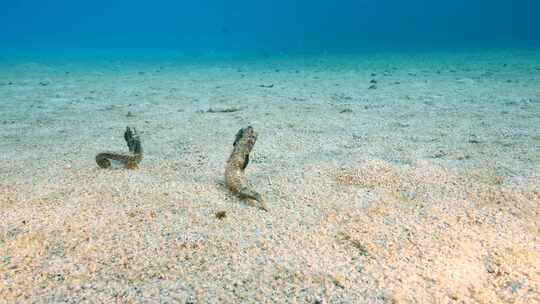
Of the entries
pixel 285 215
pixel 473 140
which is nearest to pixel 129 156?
pixel 285 215

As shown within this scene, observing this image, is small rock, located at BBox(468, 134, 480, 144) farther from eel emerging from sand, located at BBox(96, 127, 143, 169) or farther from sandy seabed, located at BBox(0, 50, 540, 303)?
eel emerging from sand, located at BBox(96, 127, 143, 169)

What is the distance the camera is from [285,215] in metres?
3.25

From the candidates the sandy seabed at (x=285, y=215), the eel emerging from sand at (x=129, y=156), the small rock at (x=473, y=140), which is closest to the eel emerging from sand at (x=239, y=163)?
the sandy seabed at (x=285, y=215)

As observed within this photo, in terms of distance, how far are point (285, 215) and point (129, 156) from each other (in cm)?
198

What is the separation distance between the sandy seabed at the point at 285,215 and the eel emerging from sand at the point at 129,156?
128 millimetres

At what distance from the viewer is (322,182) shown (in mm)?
3941

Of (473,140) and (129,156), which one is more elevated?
(129,156)

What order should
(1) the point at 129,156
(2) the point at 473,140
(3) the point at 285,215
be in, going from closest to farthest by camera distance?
(3) the point at 285,215 < (1) the point at 129,156 < (2) the point at 473,140

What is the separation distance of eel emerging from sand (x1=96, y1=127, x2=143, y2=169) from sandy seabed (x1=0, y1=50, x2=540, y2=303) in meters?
0.13

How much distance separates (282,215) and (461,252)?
1.30 meters

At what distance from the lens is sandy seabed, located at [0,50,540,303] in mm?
2324

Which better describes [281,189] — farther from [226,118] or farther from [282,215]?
[226,118]

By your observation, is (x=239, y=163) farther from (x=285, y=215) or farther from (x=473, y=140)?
(x=473, y=140)

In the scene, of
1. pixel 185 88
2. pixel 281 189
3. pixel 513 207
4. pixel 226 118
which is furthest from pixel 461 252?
pixel 185 88
